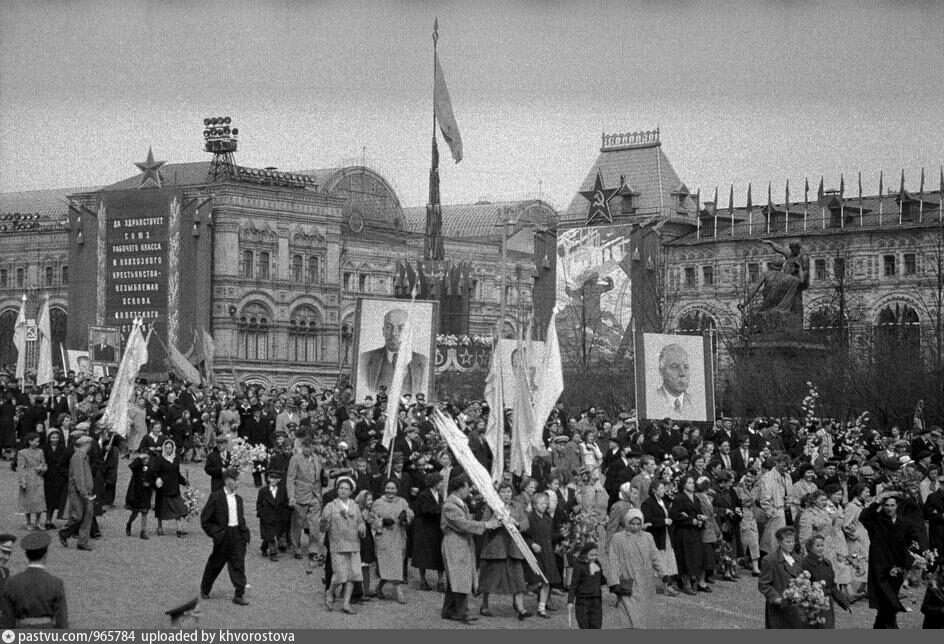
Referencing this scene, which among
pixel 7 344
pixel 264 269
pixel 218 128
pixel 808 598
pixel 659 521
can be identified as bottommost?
pixel 808 598

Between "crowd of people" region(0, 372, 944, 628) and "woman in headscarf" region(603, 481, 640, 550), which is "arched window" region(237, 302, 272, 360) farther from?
"woman in headscarf" region(603, 481, 640, 550)

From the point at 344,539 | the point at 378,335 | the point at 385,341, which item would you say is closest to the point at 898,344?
the point at 385,341

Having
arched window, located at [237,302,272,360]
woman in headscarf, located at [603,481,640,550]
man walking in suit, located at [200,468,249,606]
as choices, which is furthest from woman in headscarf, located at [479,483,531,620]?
arched window, located at [237,302,272,360]

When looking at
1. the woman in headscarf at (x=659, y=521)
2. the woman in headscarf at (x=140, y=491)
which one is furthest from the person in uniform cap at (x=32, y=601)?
the woman in headscarf at (x=140, y=491)

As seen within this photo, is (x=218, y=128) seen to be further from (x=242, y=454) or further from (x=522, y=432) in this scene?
(x=522, y=432)

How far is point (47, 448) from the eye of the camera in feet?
81.7

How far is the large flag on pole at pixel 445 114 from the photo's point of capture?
72.1 m

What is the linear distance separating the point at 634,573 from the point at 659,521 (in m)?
4.04

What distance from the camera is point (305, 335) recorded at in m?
91.2

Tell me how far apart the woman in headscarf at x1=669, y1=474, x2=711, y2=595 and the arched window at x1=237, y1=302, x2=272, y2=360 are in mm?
65071

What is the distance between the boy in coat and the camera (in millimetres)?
23031

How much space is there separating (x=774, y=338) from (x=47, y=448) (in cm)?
2531

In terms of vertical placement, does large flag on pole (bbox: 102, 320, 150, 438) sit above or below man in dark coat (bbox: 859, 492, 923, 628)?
above

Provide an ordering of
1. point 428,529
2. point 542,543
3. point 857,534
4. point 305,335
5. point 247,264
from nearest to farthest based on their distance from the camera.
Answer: point 542,543, point 428,529, point 857,534, point 247,264, point 305,335
